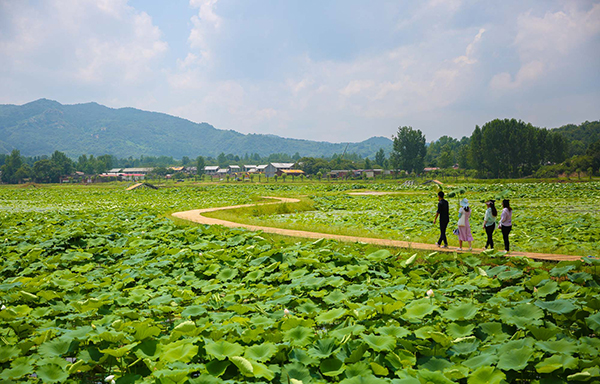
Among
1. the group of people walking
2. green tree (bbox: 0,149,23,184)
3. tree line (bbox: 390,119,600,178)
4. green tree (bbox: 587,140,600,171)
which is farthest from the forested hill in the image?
green tree (bbox: 0,149,23,184)

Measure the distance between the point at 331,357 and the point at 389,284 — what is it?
2829 mm

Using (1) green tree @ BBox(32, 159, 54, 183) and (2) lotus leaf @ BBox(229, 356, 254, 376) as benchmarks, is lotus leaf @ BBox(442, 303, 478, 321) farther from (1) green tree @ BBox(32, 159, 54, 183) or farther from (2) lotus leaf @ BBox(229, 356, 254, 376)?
(1) green tree @ BBox(32, 159, 54, 183)

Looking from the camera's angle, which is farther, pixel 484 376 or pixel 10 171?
pixel 10 171

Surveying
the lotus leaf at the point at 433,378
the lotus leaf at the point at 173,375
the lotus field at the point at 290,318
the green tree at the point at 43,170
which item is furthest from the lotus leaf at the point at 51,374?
the green tree at the point at 43,170

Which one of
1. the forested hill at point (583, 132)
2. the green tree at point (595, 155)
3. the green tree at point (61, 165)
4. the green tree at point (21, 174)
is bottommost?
the green tree at point (21, 174)

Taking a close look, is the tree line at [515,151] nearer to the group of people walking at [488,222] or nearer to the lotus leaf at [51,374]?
the group of people walking at [488,222]

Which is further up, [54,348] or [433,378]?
[433,378]

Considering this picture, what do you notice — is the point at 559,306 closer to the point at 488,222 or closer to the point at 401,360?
the point at 401,360

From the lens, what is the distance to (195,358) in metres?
3.82

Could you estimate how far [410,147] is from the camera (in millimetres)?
85938

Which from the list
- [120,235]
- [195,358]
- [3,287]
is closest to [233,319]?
[195,358]

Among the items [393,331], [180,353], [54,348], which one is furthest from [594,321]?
[54,348]

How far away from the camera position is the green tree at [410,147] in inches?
3366

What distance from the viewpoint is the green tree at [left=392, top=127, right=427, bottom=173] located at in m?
85.5
